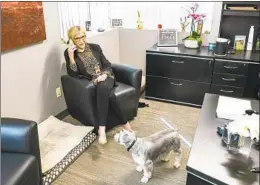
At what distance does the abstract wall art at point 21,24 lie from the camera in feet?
6.30

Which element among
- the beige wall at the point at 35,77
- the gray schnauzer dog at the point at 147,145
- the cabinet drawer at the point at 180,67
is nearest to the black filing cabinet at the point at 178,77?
the cabinet drawer at the point at 180,67

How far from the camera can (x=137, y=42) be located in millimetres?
3529

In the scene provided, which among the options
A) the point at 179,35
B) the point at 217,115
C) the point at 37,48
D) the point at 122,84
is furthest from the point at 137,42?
the point at 217,115

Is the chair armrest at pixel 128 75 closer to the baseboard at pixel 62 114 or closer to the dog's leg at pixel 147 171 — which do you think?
the baseboard at pixel 62 114

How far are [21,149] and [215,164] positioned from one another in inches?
43.1

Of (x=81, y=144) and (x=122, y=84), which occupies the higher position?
(x=122, y=84)

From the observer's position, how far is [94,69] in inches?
97.3

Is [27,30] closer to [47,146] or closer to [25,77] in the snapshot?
[25,77]

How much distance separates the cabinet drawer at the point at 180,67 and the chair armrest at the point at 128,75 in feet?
1.71

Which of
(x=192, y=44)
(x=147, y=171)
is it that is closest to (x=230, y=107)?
(x=147, y=171)

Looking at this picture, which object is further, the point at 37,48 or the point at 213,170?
the point at 37,48

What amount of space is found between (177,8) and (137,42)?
69 centimetres

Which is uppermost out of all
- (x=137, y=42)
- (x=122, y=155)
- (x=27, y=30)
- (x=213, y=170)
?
(x=27, y=30)

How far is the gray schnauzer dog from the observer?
5.73 feet
